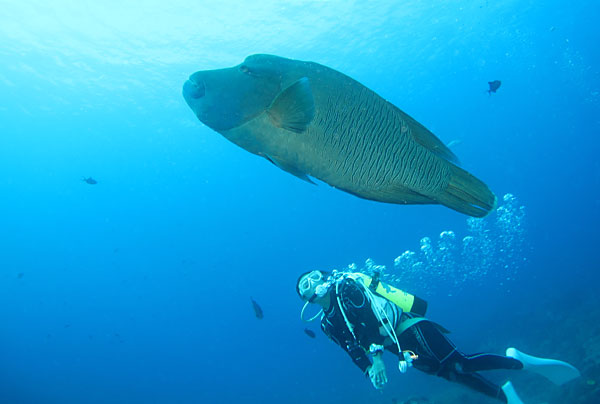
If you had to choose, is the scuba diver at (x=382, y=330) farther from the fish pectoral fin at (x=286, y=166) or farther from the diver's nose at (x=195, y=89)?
the diver's nose at (x=195, y=89)

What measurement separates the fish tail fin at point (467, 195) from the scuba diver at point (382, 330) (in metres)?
3.20

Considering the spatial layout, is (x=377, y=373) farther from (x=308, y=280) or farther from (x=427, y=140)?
(x=427, y=140)

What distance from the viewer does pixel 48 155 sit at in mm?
39219

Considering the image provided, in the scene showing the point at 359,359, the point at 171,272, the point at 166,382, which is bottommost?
the point at 166,382

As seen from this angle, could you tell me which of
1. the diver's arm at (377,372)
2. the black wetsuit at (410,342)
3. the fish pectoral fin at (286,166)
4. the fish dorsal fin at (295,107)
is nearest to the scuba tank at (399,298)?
the black wetsuit at (410,342)

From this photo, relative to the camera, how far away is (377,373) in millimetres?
3959

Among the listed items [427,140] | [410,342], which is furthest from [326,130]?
[410,342]

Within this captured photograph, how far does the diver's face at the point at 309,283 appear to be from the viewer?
4.72 metres

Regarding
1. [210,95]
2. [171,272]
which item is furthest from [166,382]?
[210,95]

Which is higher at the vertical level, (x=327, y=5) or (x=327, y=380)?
(x=327, y=5)

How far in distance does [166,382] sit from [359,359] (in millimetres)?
66583

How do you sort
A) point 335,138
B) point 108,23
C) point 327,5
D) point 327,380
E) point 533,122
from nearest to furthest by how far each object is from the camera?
point 335,138, point 108,23, point 327,5, point 327,380, point 533,122

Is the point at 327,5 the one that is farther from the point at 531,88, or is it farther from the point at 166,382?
the point at 166,382

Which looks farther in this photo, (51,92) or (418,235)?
(418,235)
